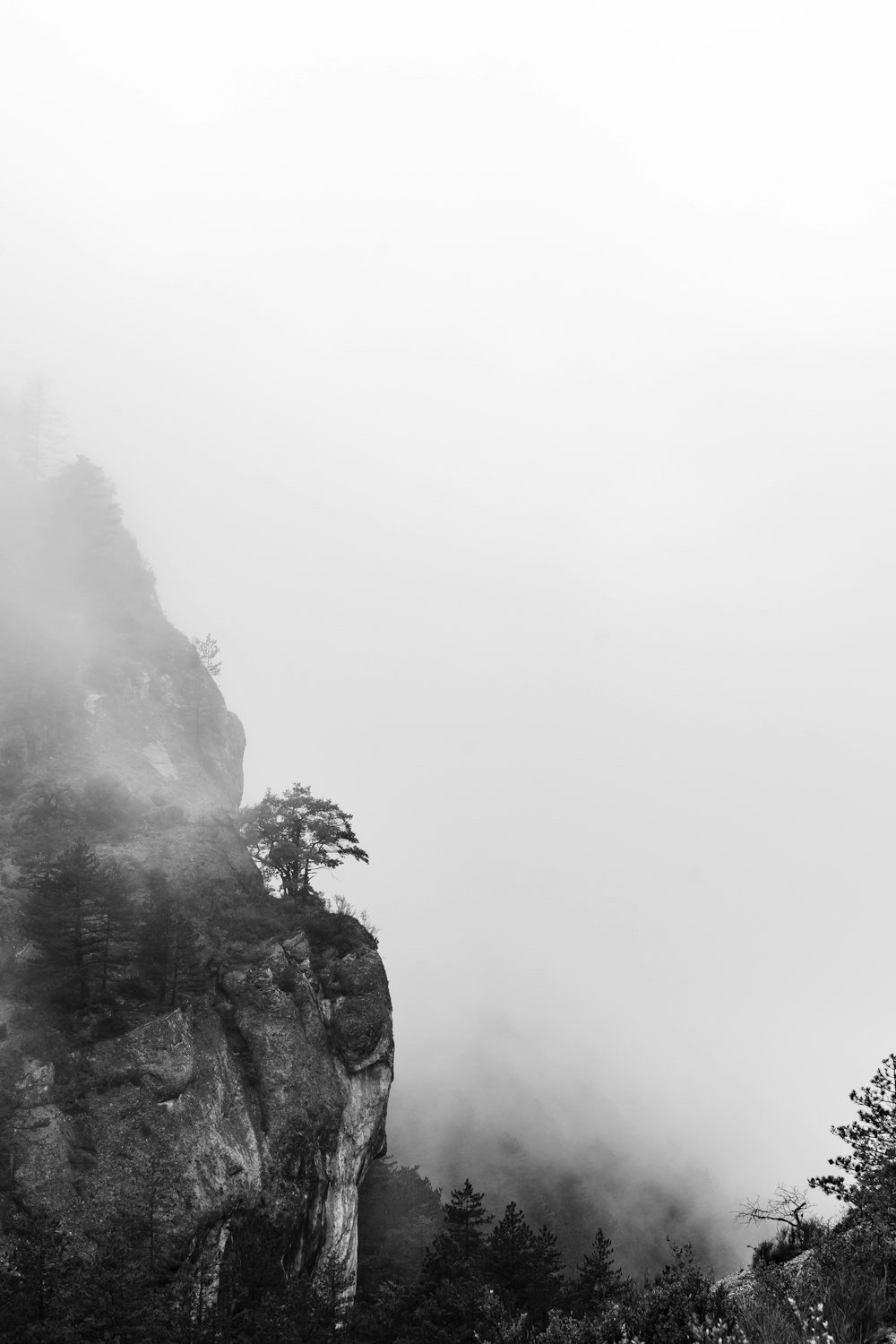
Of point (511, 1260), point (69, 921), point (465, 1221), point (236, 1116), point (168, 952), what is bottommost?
point (511, 1260)

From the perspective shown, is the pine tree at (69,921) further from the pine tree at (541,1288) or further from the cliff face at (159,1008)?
the pine tree at (541,1288)

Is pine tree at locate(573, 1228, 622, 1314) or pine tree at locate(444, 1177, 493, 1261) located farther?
pine tree at locate(573, 1228, 622, 1314)

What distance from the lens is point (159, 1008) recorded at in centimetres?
5588

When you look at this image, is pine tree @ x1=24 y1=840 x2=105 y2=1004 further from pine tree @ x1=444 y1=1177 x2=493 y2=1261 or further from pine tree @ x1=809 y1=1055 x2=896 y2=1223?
pine tree @ x1=809 y1=1055 x2=896 y2=1223

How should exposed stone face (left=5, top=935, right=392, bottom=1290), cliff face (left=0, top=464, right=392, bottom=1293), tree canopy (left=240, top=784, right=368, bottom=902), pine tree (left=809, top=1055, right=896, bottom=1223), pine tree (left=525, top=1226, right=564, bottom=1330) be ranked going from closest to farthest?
pine tree (left=809, top=1055, right=896, bottom=1223) < exposed stone face (left=5, top=935, right=392, bottom=1290) < cliff face (left=0, top=464, right=392, bottom=1293) < pine tree (left=525, top=1226, right=564, bottom=1330) < tree canopy (left=240, top=784, right=368, bottom=902)

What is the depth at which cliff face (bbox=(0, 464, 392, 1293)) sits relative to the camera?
48.9 metres

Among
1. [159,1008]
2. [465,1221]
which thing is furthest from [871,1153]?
[159,1008]

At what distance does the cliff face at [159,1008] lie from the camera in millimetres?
48938

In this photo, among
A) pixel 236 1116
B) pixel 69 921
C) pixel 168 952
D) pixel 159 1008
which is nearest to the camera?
pixel 69 921

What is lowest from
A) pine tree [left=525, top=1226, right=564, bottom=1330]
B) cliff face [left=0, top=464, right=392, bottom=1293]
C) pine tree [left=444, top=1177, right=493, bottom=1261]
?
pine tree [left=525, top=1226, right=564, bottom=1330]

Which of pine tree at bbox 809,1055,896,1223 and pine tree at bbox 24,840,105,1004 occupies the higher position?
pine tree at bbox 24,840,105,1004

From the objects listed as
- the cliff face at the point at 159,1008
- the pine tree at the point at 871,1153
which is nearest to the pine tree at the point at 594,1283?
the cliff face at the point at 159,1008

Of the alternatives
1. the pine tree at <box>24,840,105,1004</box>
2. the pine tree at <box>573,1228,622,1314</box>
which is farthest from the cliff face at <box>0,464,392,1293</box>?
the pine tree at <box>573,1228,622,1314</box>

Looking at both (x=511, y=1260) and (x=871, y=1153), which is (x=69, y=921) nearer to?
(x=511, y=1260)
